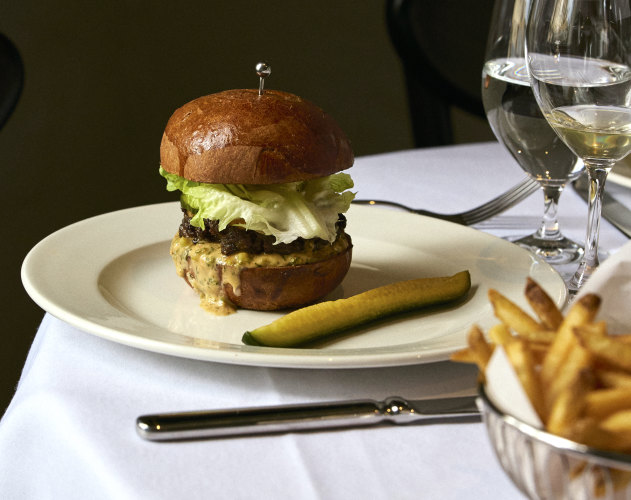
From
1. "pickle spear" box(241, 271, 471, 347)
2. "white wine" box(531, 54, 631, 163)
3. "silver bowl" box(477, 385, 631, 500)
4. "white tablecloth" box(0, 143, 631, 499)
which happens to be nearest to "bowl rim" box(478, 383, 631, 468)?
"silver bowl" box(477, 385, 631, 500)

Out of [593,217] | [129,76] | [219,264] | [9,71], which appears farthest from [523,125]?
[129,76]

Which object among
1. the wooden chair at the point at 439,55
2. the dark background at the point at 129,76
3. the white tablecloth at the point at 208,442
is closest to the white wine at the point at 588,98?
the white tablecloth at the point at 208,442

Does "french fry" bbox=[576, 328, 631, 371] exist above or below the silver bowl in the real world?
above

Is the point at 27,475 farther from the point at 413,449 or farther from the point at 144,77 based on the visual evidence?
the point at 144,77

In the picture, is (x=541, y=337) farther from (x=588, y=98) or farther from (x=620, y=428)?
(x=588, y=98)

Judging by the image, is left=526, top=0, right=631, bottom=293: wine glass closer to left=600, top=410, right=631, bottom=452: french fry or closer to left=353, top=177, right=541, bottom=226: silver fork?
left=353, top=177, right=541, bottom=226: silver fork

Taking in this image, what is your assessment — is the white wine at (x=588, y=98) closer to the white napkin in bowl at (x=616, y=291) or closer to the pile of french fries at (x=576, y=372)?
the white napkin in bowl at (x=616, y=291)
